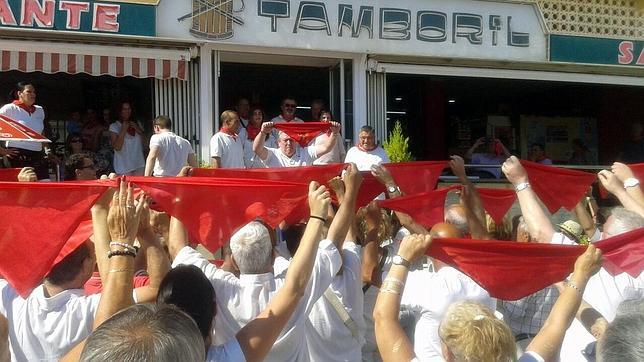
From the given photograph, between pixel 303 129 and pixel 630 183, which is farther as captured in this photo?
pixel 303 129

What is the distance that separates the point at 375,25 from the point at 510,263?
26.0 ft

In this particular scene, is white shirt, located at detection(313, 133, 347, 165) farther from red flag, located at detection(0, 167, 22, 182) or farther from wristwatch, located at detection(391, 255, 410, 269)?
wristwatch, located at detection(391, 255, 410, 269)

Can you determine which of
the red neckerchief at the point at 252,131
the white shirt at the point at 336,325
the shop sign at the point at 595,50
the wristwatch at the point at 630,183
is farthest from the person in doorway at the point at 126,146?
the wristwatch at the point at 630,183

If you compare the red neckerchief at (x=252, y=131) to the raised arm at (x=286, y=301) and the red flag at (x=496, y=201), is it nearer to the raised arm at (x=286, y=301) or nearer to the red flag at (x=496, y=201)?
the red flag at (x=496, y=201)

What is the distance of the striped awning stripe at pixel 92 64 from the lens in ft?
31.6

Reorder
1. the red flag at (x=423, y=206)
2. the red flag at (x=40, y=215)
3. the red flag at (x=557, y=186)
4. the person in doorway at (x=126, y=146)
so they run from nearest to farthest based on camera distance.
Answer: the red flag at (x=40, y=215) → the red flag at (x=423, y=206) → the red flag at (x=557, y=186) → the person in doorway at (x=126, y=146)

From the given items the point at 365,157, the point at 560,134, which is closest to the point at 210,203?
the point at 365,157

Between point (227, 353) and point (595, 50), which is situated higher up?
point (595, 50)

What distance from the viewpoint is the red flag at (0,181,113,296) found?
338 centimetres

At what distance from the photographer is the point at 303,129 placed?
8906mm

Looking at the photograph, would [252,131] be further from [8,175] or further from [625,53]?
[625,53]

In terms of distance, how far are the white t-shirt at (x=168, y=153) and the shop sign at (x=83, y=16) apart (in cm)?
200

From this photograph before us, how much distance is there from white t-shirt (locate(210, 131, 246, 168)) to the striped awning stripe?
5.62 feet

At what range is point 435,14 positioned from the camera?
450 inches
